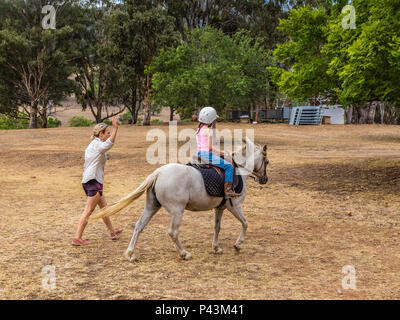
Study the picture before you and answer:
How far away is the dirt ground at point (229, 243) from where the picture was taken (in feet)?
17.5

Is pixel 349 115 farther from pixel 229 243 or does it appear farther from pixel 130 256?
pixel 130 256

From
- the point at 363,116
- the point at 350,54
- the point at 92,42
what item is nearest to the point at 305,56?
the point at 350,54

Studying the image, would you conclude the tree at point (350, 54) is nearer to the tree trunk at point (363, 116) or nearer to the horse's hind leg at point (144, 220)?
the horse's hind leg at point (144, 220)

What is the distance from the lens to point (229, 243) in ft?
24.8

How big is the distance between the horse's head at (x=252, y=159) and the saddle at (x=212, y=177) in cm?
47

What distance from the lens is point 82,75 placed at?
51.4 meters

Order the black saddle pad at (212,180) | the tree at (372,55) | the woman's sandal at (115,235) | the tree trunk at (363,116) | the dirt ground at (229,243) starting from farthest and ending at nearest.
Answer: the tree trunk at (363,116)
the tree at (372,55)
the woman's sandal at (115,235)
the black saddle pad at (212,180)
the dirt ground at (229,243)

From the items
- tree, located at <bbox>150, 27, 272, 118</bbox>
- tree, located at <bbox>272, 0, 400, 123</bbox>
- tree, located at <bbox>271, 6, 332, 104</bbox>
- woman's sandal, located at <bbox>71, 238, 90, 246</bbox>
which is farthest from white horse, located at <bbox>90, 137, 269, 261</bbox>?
tree, located at <bbox>150, 27, 272, 118</bbox>

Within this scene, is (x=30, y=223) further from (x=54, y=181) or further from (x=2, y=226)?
(x=54, y=181)

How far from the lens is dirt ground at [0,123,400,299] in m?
5.34

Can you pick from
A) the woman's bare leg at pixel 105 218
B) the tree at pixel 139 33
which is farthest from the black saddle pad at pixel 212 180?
the tree at pixel 139 33

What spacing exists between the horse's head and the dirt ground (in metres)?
1.35

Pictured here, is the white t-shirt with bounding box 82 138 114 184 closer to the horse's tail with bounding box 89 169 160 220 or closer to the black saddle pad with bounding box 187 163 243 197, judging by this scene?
the horse's tail with bounding box 89 169 160 220
